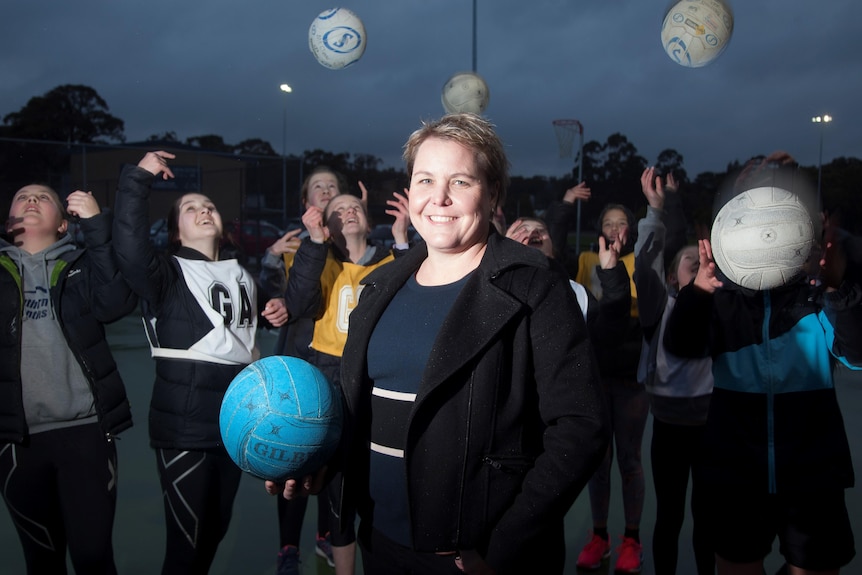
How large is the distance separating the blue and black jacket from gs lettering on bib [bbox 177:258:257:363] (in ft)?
5.84

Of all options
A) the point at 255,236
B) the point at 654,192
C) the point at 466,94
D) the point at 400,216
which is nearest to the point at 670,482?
the point at 654,192

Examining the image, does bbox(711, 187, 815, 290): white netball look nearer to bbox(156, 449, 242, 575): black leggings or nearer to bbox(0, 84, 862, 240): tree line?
bbox(0, 84, 862, 240): tree line

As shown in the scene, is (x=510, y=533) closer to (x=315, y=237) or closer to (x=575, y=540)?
(x=315, y=237)

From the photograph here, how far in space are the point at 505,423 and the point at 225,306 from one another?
5.51 feet

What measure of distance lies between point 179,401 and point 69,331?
0.55 metres

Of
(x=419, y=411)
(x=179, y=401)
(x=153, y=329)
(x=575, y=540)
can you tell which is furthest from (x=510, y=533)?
(x=575, y=540)

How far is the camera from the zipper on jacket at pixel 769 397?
2.20 m

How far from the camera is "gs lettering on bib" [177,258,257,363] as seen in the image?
2.73 metres

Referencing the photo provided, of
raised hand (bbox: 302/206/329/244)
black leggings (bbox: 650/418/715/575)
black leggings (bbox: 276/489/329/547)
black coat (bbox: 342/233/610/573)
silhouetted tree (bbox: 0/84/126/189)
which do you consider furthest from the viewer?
silhouetted tree (bbox: 0/84/126/189)

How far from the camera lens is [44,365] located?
2.65m

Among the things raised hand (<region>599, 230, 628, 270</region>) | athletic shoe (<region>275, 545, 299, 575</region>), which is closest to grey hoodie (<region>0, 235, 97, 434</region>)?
athletic shoe (<region>275, 545, 299, 575</region>)

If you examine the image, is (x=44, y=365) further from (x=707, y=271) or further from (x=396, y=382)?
(x=707, y=271)

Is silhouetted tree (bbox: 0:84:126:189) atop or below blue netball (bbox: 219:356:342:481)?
atop

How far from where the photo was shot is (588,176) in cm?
1148
